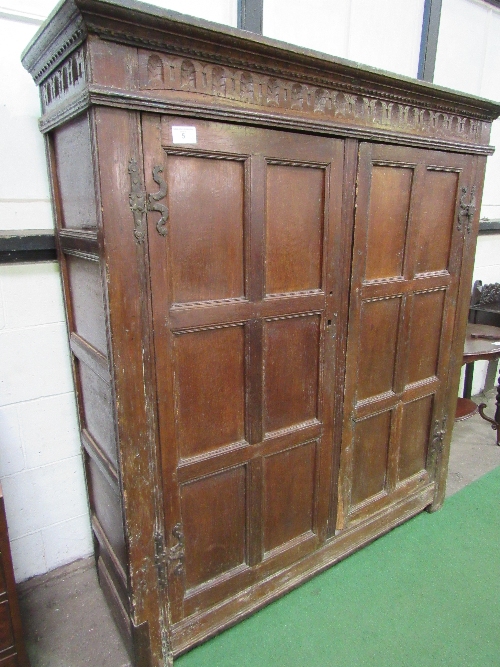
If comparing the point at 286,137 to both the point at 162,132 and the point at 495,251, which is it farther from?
the point at 495,251

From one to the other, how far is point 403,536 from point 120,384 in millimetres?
1770

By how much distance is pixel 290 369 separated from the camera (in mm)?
1616

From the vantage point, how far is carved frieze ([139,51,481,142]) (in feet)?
3.73

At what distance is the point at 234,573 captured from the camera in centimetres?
166

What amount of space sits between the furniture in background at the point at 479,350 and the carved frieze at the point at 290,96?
132cm

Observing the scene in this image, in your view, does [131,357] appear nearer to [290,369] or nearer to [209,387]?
[209,387]

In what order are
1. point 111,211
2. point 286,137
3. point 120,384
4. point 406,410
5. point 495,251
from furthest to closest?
point 495,251
point 406,410
point 286,137
point 120,384
point 111,211

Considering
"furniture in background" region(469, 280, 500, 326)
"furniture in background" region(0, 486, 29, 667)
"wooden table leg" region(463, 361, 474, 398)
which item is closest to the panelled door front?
"furniture in background" region(0, 486, 29, 667)

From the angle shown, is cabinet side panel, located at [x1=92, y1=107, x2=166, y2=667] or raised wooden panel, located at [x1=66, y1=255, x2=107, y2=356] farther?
raised wooden panel, located at [x1=66, y1=255, x2=107, y2=356]

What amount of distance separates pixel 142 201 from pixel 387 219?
1039mm

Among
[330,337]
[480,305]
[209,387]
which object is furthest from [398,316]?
[480,305]

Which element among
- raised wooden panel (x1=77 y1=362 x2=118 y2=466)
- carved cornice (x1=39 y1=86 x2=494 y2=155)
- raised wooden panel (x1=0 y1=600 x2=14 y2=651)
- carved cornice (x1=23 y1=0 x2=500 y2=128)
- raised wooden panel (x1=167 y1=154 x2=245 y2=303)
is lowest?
raised wooden panel (x1=0 y1=600 x2=14 y2=651)

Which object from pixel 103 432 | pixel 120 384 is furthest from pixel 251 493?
pixel 120 384

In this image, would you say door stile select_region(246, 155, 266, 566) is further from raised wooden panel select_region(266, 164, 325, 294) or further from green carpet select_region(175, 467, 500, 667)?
green carpet select_region(175, 467, 500, 667)
